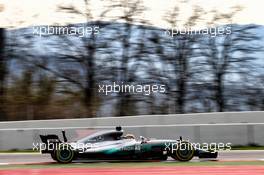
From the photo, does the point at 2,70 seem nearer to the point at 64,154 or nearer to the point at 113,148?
the point at 64,154

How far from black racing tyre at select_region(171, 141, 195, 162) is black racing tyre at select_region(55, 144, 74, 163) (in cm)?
267

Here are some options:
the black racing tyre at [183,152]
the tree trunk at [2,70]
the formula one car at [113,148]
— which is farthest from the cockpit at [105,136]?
the tree trunk at [2,70]

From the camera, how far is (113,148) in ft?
47.0

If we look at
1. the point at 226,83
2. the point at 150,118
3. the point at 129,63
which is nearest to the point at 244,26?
the point at 226,83

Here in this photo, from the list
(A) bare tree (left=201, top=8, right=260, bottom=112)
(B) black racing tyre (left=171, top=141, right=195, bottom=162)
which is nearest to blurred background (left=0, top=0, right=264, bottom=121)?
(A) bare tree (left=201, top=8, right=260, bottom=112)

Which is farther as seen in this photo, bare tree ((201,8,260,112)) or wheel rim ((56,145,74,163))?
bare tree ((201,8,260,112))

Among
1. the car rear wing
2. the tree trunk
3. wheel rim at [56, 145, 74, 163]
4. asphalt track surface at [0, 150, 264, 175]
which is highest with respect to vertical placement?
the tree trunk

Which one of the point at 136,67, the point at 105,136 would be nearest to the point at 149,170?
the point at 105,136

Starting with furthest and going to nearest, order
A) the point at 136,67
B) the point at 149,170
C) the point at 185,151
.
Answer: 1. the point at 136,67
2. the point at 185,151
3. the point at 149,170

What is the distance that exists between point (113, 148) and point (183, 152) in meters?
1.85

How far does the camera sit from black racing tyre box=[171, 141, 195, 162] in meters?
14.5

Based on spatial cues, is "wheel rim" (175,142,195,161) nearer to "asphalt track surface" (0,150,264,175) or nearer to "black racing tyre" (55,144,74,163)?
"asphalt track surface" (0,150,264,175)

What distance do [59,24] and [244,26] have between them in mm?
9025

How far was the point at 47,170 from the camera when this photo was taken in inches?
510
